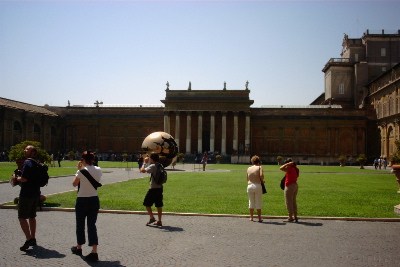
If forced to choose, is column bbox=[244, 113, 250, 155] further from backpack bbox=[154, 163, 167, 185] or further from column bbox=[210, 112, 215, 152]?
backpack bbox=[154, 163, 167, 185]

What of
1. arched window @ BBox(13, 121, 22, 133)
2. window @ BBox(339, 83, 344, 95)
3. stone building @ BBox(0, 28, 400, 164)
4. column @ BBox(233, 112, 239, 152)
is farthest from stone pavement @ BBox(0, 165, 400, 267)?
window @ BBox(339, 83, 344, 95)

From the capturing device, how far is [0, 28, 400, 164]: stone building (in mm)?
69812

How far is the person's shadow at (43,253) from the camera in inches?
326

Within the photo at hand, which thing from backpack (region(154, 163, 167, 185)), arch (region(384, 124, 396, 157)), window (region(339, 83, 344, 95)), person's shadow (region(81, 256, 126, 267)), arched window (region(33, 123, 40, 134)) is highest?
window (region(339, 83, 344, 95))

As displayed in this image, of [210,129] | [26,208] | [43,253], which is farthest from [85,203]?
[210,129]

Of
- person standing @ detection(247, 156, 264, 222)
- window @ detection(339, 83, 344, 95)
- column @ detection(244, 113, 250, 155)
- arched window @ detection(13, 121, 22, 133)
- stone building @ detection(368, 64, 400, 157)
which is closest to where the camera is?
person standing @ detection(247, 156, 264, 222)

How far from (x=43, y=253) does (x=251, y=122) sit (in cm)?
6552

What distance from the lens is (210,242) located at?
969cm

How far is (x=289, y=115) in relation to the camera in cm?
7212

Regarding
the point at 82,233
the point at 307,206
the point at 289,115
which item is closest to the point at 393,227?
the point at 307,206

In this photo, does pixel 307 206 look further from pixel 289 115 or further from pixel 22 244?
pixel 289 115

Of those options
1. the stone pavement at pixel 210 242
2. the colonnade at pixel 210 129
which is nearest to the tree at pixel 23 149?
the stone pavement at pixel 210 242

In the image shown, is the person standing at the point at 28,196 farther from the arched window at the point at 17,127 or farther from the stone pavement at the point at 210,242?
the arched window at the point at 17,127

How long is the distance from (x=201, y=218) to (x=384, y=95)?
55.3 meters
